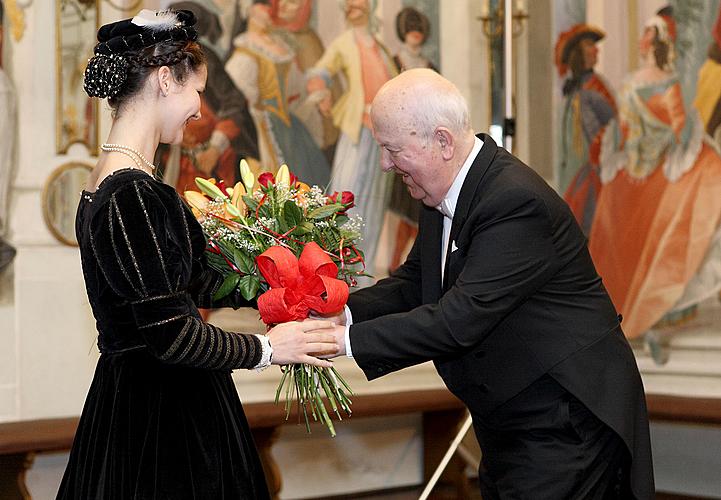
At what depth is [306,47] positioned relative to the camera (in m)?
7.16

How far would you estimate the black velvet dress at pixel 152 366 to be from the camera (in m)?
3.11

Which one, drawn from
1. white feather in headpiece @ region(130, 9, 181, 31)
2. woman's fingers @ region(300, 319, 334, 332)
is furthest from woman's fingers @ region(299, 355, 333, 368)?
white feather in headpiece @ region(130, 9, 181, 31)

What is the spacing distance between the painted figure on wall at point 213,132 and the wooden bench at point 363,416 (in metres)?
1.53

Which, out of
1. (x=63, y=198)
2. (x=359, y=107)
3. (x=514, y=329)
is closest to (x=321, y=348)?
(x=514, y=329)

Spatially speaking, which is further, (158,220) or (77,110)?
(77,110)

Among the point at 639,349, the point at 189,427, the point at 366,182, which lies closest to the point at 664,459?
the point at 639,349

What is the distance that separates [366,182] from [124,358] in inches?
173

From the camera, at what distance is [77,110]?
A: 6047 millimetres

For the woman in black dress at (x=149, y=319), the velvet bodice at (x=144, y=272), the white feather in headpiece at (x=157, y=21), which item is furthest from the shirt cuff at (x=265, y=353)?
the white feather in headpiece at (x=157, y=21)

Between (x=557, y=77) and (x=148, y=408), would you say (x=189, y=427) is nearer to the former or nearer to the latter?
(x=148, y=408)

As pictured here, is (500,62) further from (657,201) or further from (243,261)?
(243,261)

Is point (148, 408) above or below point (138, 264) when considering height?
below

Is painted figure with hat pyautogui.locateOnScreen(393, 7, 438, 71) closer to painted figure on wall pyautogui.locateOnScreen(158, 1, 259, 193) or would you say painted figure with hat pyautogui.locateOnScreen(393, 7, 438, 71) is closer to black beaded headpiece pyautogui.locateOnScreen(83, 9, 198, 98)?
painted figure on wall pyautogui.locateOnScreen(158, 1, 259, 193)

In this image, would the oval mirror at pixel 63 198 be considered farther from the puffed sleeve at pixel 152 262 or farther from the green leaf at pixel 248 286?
the puffed sleeve at pixel 152 262
